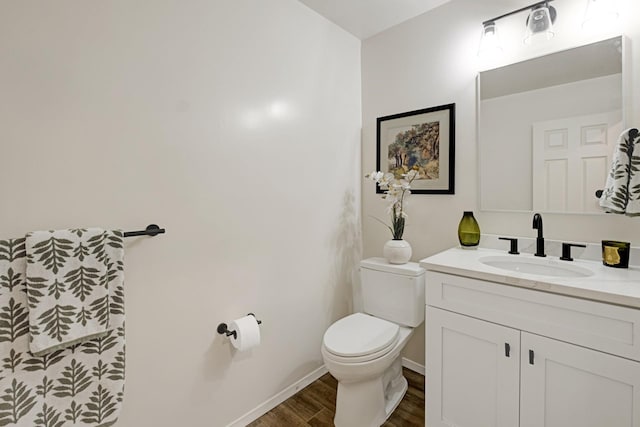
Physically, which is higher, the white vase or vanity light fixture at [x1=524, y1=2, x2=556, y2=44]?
vanity light fixture at [x1=524, y1=2, x2=556, y2=44]

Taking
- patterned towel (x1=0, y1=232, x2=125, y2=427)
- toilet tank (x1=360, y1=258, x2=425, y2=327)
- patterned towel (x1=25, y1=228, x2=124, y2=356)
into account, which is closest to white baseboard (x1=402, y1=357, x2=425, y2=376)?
toilet tank (x1=360, y1=258, x2=425, y2=327)

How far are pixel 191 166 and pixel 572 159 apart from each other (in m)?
1.87

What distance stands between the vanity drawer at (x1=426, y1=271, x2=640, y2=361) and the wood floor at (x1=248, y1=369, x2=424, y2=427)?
2.45 ft

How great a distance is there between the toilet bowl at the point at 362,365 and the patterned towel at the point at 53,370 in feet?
3.07

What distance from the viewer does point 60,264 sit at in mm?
1034

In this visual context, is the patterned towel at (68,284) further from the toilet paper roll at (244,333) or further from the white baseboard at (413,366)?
the white baseboard at (413,366)

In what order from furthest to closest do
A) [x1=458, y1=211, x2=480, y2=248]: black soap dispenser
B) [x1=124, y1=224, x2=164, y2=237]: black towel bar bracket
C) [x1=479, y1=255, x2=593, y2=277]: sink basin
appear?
[x1=458, y1=211, x2=480, y2=248]: black soap dispenser < [x1=479, y1=255, x2=593, y2=277]: sink basin < [x1=124, y1=224, x2=164, y2=237]: black towel bar bracket

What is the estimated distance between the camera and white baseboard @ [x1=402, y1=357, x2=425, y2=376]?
211 centimetres

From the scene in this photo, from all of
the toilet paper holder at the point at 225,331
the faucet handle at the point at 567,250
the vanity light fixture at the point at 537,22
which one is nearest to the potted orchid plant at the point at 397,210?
the faucet handle at the point at 567,250

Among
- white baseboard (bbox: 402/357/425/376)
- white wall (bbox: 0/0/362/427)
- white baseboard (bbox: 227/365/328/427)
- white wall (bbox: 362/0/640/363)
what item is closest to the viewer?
white wall (bbox: 0/0/362/427)

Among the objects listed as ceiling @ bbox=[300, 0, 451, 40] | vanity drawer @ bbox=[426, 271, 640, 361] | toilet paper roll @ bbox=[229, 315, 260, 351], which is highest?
ceiling @ bbox=[300, 0, 451, 40]

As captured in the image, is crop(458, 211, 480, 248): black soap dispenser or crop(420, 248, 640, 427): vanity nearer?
crop(420, 248, 640, 427): vanity

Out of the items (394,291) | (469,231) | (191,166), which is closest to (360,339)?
(394,291)

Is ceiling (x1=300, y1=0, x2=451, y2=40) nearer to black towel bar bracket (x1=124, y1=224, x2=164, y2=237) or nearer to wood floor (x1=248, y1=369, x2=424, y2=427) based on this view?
black towel bar bracket (x1=124, y1=224, x2=164, y2=237)
